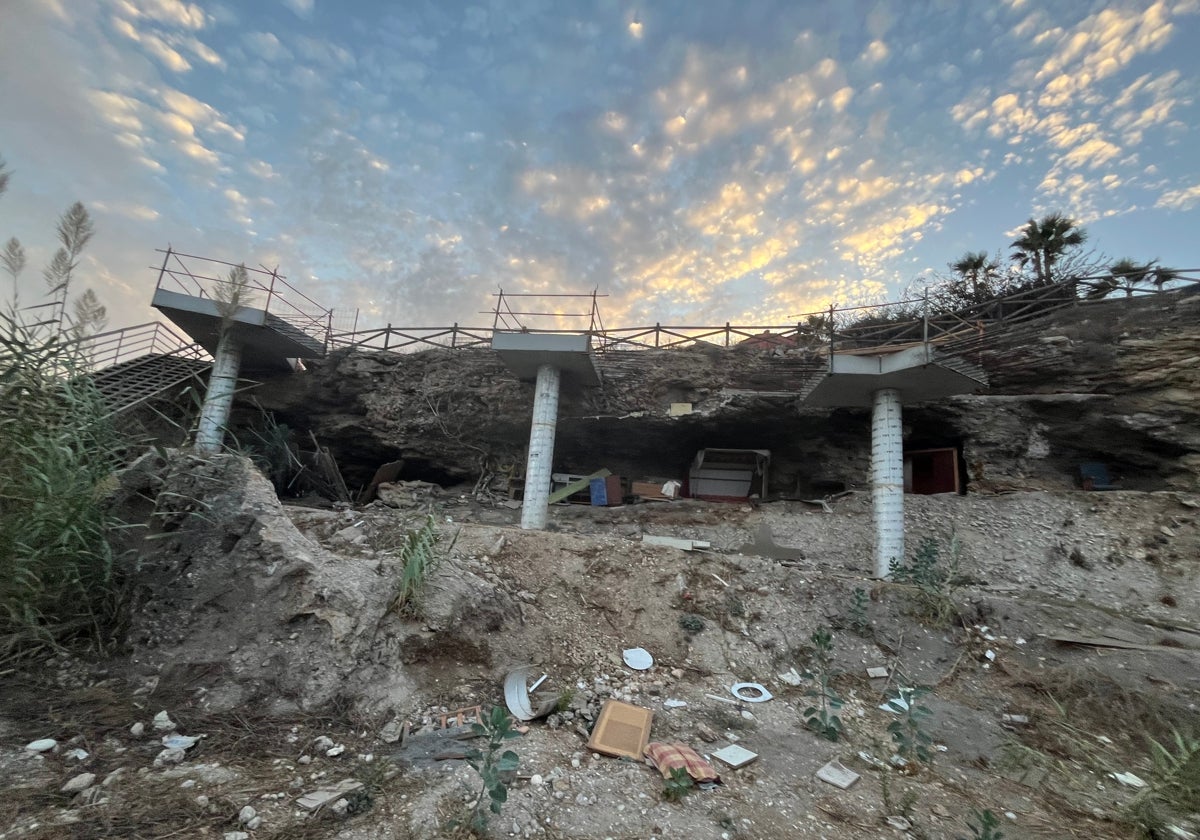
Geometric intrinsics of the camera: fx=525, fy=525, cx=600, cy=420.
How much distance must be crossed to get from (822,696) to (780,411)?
1081 centimetres

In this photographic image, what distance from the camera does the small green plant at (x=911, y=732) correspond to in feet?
14.8

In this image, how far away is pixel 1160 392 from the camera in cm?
1366

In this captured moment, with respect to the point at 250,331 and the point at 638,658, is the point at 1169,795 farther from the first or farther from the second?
the point at 250,331

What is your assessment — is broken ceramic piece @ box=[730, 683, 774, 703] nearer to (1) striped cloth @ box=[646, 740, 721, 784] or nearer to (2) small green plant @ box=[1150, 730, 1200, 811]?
(1) striped cloth @ box=[646, 740, 721, 784]

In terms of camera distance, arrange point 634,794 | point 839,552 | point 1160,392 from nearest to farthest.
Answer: point 634,794 → point 1160,392 → point 839,552

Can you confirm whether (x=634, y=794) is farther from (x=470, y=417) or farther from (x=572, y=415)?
(x=470, y=417)

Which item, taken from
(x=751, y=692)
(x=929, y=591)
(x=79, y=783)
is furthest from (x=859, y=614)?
(x=79, y=783)

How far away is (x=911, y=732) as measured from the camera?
585 cm

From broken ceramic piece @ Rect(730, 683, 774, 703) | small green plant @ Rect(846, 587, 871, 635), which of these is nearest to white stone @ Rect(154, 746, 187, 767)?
broken ceramic piece @ Rect(730, 683, 774, 703)

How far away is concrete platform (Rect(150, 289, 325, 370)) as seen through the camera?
50.4ft

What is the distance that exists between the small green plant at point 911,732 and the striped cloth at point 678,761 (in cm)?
166

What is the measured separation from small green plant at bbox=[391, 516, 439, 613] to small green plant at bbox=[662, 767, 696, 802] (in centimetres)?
326

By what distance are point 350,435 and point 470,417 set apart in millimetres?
5012

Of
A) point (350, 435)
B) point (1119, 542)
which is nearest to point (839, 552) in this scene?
point (1119, 542)
